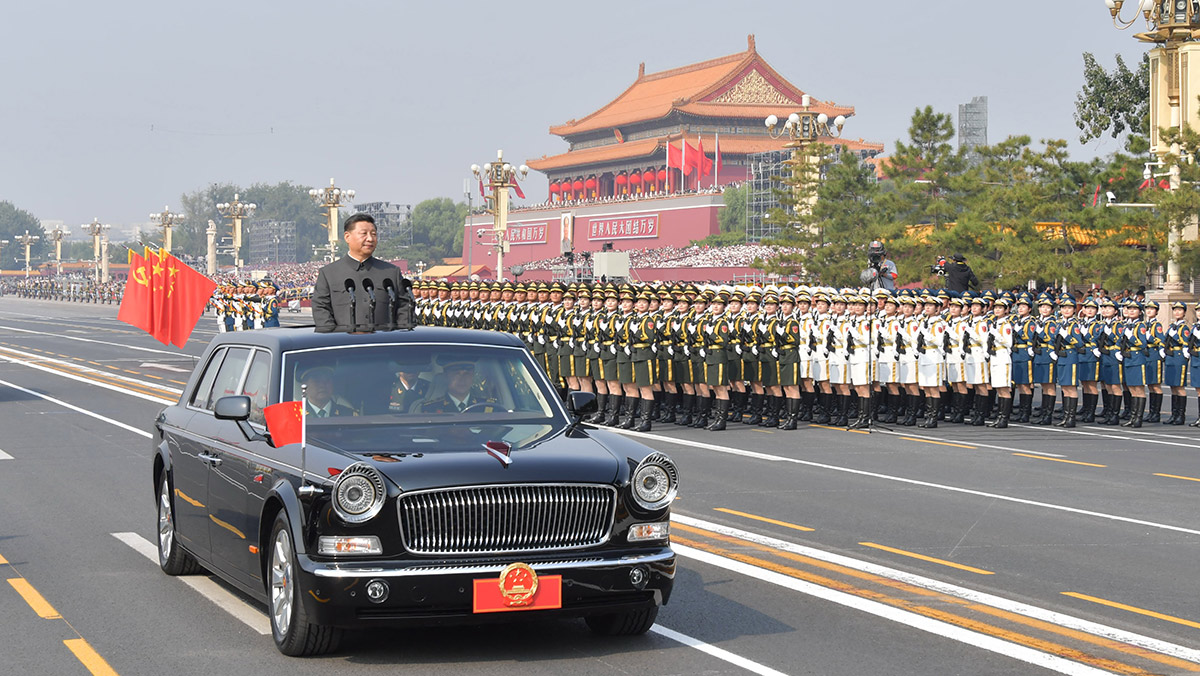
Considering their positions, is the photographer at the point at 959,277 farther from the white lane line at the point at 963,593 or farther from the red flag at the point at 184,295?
the white lane line at the point at 963,593

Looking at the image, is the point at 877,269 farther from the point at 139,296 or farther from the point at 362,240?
the point at 362,240

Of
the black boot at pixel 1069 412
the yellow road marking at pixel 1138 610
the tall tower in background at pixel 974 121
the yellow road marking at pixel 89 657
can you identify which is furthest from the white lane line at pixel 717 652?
the tall tower in background at pixel 974 121

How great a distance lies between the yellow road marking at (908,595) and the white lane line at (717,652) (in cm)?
141

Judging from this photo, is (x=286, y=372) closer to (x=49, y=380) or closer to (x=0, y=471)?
(x=0, y=471)

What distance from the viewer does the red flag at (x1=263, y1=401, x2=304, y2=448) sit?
7488 mm

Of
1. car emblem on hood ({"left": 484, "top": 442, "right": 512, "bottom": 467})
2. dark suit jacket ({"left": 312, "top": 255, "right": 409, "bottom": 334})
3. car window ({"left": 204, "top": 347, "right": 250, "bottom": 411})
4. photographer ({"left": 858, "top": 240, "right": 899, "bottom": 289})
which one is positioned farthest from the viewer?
photographer ({"left": 858, "top": 240, "right": 899, "bottom": 289})

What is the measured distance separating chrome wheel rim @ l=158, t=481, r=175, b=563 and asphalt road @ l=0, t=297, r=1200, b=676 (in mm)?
157

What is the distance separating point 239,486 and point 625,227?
99722 millimetres

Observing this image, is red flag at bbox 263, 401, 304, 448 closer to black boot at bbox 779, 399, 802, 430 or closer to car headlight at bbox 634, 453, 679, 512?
car headlight at bbox 634, 453, 679, 512

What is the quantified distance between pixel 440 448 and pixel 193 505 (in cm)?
226

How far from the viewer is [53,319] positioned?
76.1 meters

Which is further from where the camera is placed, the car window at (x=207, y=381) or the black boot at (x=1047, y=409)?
the black boot at (x=1047, y=409)

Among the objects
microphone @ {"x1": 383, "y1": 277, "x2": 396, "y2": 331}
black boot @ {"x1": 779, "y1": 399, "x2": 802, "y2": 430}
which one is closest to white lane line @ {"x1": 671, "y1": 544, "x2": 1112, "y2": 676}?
microphone @ {"x1": 383, "y1": 277, "x2": 396, "y2": 331}

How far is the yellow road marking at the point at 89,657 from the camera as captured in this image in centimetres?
707
